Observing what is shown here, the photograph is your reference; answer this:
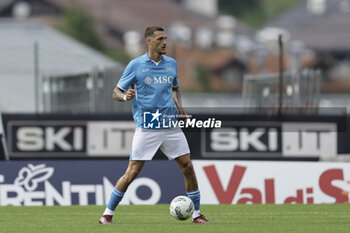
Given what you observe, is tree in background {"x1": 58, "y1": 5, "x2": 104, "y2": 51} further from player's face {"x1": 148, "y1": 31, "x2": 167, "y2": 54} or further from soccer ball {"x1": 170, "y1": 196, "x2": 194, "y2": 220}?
player's face {"x1": 148, "y1": 31, "x2": 167, "y2": 54}

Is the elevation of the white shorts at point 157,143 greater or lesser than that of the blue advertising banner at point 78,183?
greater

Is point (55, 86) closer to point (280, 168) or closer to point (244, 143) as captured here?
point (244, 143)

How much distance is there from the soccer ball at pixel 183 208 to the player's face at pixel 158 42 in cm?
178

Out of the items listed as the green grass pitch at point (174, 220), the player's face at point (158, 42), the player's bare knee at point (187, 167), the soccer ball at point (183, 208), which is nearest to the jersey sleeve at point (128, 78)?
the player's face at point (158, 42)

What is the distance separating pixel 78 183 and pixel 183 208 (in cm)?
554

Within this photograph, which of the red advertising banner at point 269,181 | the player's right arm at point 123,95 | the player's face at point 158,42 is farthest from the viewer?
the red advertising banner at point 269,181

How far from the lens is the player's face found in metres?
13.7

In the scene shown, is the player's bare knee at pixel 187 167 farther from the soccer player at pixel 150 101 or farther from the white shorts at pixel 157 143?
the white shorts at pixel 157 143

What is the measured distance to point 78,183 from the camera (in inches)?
760

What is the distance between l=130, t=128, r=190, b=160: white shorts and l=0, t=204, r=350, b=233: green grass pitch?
2.84ft

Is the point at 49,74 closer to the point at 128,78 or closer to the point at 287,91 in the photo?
the point at 287,91

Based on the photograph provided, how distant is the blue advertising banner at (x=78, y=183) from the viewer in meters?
19.1

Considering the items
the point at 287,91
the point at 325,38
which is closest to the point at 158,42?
the point at 287,91

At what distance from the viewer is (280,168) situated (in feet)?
63.6
